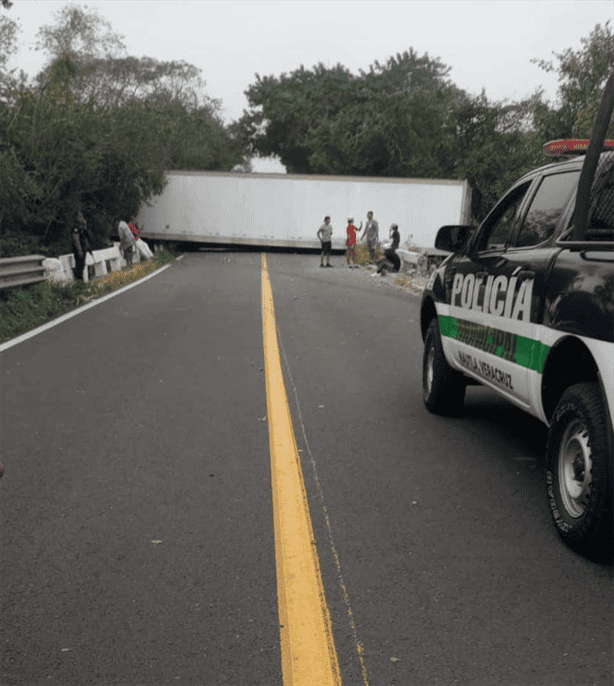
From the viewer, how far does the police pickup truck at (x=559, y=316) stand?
3592 millimetres

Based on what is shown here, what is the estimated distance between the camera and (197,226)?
118 feet

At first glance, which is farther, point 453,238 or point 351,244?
point 351,244

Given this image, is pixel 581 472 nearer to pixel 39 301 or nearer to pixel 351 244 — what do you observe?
pixel 39 301

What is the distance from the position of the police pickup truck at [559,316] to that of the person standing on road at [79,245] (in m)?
12.3

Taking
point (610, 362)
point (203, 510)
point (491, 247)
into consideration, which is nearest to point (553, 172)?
point (491, 247)

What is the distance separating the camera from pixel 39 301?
13680 mm

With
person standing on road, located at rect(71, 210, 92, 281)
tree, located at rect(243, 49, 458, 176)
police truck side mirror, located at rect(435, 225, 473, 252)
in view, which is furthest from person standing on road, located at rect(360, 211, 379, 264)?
tree, located at rect(243, 49, 458, 176)

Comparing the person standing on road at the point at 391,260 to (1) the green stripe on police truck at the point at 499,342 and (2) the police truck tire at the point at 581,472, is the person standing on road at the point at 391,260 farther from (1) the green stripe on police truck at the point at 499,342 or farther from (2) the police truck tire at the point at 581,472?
(2) the police truck tire at the point at 581,472

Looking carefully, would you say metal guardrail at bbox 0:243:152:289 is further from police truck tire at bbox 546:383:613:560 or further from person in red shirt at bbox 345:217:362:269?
police truck tire at bbox 546:383:613:560

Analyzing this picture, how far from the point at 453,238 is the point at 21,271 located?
938 cm

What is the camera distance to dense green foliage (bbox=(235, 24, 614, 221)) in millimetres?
47969

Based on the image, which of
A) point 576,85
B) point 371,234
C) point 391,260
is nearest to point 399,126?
point 576,85

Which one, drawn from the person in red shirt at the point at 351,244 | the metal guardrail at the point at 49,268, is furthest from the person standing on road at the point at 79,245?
the person in red shirt at the point at 351,244

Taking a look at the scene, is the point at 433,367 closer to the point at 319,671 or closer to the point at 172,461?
the point at 172,461
